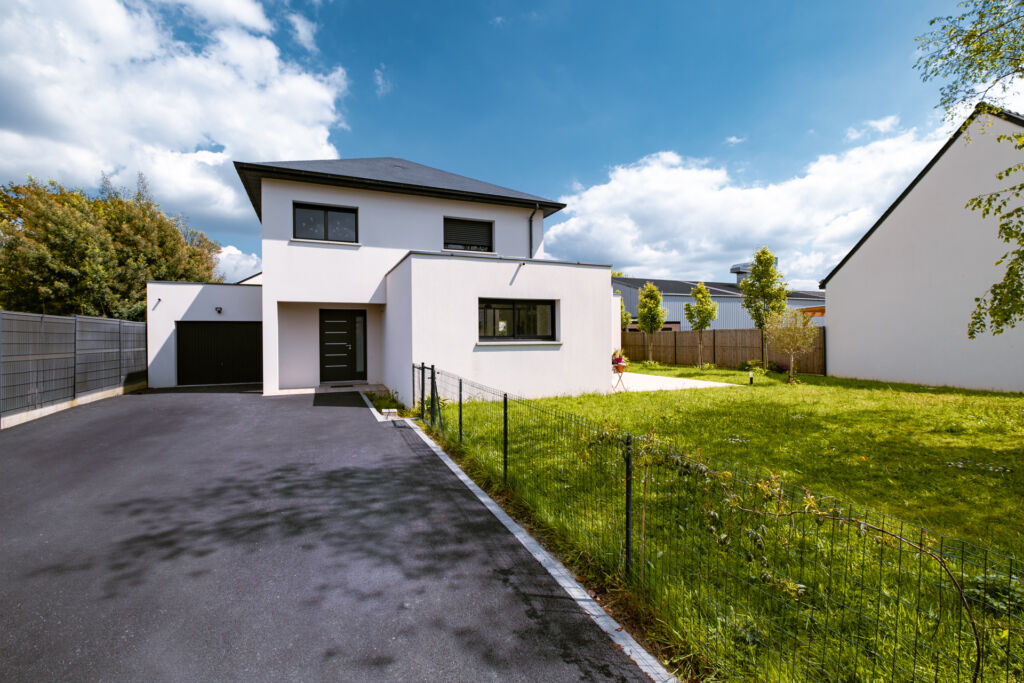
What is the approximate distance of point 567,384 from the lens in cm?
1105

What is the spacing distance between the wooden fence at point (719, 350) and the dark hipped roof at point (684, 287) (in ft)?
33.3

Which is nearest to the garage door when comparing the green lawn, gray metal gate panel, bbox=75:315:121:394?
gray metal gate panel, bbox=75:315:121:394

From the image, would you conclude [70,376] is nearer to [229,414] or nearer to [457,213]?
[229,414]

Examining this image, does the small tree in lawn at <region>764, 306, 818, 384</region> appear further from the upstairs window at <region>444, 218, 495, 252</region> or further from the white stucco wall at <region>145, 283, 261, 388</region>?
the white stucco wall at <region>145, 283, 261, 388</region>

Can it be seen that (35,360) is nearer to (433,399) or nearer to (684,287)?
(433,399)

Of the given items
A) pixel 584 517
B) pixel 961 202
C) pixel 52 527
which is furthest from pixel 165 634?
pixel 961 202

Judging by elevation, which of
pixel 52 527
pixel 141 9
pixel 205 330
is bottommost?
pixel 52 527

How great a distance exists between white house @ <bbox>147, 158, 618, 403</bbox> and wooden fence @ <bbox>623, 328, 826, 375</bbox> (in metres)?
10.3

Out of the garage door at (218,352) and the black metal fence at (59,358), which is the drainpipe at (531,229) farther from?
the black metal fence at (59,358)

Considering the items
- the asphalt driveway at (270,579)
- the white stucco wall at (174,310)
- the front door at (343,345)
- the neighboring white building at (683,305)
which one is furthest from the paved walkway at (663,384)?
the neighboring white building at (683,305)

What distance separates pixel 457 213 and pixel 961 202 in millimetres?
14962

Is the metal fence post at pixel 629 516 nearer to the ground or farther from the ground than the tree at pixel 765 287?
nearer to the ground

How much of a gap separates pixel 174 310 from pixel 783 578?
54.0 ft

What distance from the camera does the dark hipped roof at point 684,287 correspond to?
1375 inches
